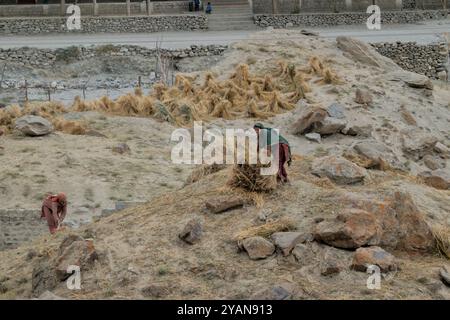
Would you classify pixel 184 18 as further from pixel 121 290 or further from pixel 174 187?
pixel 121 290

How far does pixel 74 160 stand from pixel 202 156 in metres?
2.56

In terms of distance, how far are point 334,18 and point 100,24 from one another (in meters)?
9.24

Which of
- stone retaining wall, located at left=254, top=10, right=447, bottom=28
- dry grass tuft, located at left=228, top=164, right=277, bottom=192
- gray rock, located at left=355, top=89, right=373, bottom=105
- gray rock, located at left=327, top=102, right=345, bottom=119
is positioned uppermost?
stone retaining wall, located at left=254, top=10, right=447, bottom=28

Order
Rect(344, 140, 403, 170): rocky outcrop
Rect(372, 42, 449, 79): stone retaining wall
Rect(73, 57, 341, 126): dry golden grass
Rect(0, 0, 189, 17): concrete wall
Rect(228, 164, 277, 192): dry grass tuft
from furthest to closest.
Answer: Rect(0, 0, 189, 17): concrete wall, Rect(372, 42, 449, 79): stone retaining wall, Rect(73, 57, 341, 126): dry golden grass, Rect(344, 140, 403, 170): rocky outcrop, Rect(228, 164, 277, 192): dry grass tuft

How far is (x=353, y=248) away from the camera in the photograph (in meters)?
10.3

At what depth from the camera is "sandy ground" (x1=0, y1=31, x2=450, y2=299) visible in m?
9.88

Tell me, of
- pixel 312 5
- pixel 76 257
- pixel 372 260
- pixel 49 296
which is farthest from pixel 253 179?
pixel 312 5

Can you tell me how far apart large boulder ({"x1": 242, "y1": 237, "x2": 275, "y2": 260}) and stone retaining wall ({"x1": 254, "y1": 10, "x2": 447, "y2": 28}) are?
25905 millimetres

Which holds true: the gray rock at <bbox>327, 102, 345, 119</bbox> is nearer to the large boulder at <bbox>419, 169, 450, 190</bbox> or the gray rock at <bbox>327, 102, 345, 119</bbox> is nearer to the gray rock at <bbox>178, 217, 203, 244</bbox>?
the large boulder at <bbox>419, 169, 450, 190</bbox>

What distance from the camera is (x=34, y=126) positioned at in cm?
1984

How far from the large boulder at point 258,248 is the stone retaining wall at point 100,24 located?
84.9 feet

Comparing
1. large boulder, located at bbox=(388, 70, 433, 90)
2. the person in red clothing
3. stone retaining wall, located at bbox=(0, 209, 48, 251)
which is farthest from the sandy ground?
large boulder, located at bbox=(388, 70, 433, 90)

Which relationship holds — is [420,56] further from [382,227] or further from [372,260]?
[372,260]
